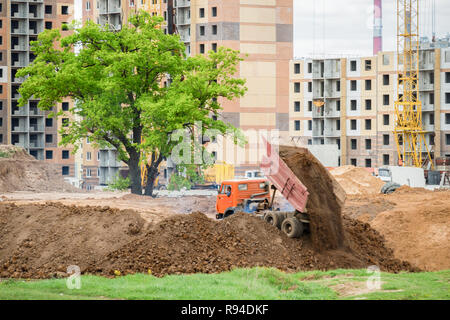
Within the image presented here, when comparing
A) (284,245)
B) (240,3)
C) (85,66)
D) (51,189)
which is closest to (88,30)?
(85,66)

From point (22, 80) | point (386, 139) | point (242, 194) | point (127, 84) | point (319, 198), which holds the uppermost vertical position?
point (22, 80)

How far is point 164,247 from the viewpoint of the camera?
20.9m

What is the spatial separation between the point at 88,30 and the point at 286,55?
53.8 metres

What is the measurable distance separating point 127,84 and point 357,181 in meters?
22.3

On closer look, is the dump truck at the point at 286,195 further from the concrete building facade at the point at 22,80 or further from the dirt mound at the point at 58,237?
the concrete building facade at the point at 22,80

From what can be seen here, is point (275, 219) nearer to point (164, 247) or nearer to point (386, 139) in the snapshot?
point (164, 247)

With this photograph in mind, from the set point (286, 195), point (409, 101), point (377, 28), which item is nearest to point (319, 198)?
point (286, 195)

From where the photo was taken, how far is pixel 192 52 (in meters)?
93.8

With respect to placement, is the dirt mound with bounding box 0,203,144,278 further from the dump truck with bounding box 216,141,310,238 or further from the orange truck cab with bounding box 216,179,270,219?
the orange truck cab with bounding box 216,179,270,219

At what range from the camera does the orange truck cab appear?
1150 inches

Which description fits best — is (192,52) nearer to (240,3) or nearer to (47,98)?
(240,3)

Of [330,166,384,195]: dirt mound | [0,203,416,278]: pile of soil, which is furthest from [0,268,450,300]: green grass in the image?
[330,166,384,195]: dirt mound
